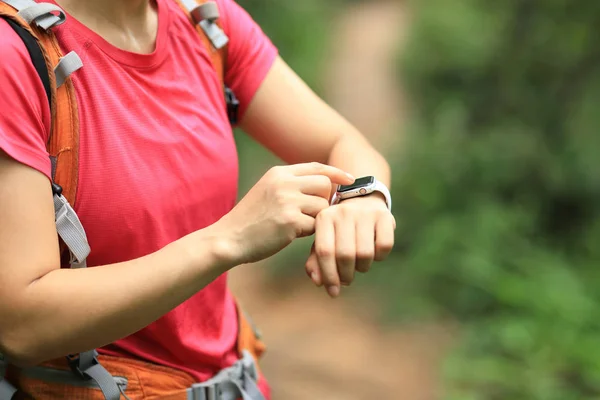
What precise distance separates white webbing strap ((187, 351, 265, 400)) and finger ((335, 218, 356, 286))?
369 mm

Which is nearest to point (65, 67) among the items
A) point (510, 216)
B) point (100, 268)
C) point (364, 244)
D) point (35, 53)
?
point (35, 53)

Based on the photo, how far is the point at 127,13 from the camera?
1.25m

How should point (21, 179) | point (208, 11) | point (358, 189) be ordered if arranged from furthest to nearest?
point (208, 11) → point (358, 189) → point (21, 179)

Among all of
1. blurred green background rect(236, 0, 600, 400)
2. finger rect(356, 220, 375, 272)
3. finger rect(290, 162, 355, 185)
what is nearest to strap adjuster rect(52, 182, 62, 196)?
finger rect(290, 162, 355, 185)

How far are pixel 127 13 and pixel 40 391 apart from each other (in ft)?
2.07

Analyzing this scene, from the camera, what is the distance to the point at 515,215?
381 centimetres

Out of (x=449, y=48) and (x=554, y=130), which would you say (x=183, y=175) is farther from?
(x=449, y=48)

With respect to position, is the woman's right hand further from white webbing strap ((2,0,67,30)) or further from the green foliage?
the green foliage

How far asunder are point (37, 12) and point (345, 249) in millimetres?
544

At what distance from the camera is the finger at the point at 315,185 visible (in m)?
1.09

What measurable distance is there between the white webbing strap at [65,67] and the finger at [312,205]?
1.23ft

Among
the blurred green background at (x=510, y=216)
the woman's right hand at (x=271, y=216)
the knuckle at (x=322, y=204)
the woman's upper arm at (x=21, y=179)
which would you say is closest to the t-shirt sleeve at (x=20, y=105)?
the woman's upper arm at (x=21, y=179)

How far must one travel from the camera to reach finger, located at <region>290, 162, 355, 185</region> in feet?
3.62

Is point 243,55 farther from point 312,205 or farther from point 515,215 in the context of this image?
point 515,215
